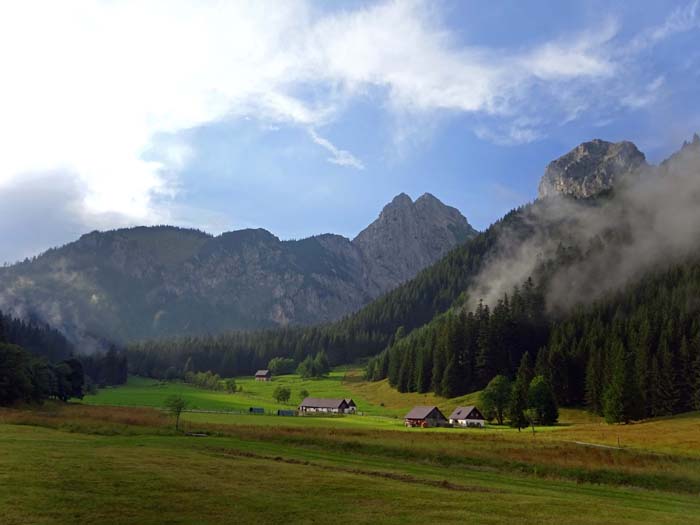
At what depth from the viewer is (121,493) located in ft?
96.2

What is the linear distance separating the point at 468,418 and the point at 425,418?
9296mm

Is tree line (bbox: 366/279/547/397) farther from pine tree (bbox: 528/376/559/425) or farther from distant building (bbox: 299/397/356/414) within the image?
pine tree (bbox: 528/376/559/425)

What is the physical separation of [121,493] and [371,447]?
35.5m

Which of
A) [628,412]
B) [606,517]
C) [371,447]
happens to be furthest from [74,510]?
[628,412]

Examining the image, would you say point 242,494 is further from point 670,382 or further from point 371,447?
point 670,382

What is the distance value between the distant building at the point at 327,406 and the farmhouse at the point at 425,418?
27.8 m

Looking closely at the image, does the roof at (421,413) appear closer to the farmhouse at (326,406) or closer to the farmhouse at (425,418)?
the farmhouse at (425,418)

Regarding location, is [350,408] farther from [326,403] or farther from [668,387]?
[668,387]

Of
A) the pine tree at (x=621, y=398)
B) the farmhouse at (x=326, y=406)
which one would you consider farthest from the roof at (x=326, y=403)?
the pine tree at (x=621, y=398)

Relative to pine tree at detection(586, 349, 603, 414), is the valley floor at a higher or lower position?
lower

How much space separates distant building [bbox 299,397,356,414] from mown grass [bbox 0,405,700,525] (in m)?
85.5

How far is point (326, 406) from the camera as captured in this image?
15200cm

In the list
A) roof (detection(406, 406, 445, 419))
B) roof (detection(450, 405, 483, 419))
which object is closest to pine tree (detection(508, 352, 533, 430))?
roof (detection(450, 405, 483, 419))

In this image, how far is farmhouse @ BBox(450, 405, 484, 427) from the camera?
122 meters
